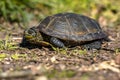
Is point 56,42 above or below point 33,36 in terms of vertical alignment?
below

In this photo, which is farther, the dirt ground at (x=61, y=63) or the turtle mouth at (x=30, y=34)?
the turtle mouth at (x=30, y=34)

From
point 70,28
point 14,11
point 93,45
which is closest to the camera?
point 70,28

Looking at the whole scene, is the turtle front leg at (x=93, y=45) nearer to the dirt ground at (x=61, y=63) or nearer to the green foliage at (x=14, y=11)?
the dirt ground at (x=61, y=63)

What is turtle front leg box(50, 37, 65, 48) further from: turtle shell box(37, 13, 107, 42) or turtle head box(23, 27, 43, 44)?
turtle head box(23, 27, 43, 44)

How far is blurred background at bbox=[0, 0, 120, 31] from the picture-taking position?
9.17 meters

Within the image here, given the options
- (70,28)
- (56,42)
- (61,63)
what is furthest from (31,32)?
(61,63)

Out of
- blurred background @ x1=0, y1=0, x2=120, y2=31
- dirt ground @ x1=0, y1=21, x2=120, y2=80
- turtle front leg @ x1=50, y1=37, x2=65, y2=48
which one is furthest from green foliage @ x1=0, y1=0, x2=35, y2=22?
turtle front leg @ x1=50, y1=37, x2=65, y2=48

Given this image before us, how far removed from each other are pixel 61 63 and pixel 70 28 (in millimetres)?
1282

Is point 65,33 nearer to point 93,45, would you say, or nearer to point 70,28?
point 70,28

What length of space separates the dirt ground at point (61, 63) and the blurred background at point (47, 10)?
2.25 meters

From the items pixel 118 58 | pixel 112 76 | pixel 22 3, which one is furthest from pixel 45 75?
pixel 22 3

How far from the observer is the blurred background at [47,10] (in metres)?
9.17

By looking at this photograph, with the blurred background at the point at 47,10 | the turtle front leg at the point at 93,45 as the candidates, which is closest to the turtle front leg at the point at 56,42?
the turtle front leg at the point at 93,45

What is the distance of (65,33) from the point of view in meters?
6.16
